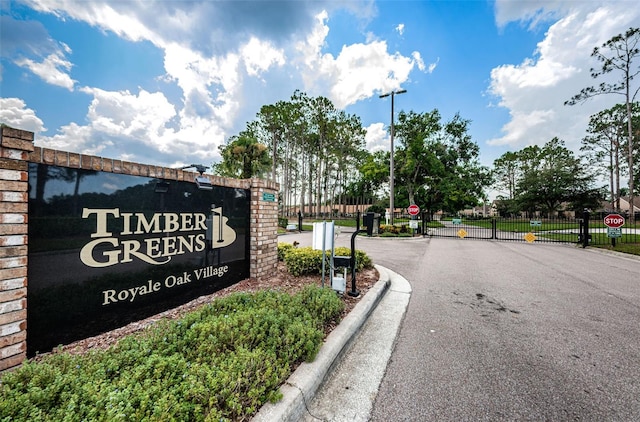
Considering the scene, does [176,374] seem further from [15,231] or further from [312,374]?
[15,231]

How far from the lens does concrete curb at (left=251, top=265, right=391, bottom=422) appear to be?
1.69 metres

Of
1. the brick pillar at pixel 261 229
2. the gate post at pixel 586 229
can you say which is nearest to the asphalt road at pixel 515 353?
the brick pillar at pixel 261 229

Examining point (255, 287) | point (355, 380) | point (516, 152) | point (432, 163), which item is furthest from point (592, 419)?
point (516, 152)

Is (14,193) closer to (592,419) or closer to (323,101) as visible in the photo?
(592,419)

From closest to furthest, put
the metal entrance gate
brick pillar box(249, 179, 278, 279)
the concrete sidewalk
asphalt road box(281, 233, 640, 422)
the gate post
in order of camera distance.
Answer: the concrete sidewalk → asphalt road box(281, 233, 640, 422) → brick pillar box(249, 179, 278, 279) → the gate post → the metal entrance gate

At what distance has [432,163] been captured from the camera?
21.6 metres

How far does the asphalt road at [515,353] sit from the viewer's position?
2.01 meters

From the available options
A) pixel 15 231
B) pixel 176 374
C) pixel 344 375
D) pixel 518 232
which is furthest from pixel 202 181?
pixel 518 232

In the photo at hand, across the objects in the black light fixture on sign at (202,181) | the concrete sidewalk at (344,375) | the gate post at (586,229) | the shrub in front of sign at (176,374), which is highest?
the black light fixture on sign at (202,181)

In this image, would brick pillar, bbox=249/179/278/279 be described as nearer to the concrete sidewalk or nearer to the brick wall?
the concrete sidewalk

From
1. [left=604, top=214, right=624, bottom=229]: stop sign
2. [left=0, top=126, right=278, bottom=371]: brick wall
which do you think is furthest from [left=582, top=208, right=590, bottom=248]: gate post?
[left=0, top=126, right=278, bottom=371]: brick wall

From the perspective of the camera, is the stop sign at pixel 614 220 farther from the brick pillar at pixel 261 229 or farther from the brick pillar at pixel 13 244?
the brick pillar at pixel 13 244

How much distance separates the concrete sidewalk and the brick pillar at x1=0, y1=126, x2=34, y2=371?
2165 millimetres

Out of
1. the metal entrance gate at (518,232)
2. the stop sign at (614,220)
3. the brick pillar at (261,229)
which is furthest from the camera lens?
the metal entrance gate at (518,232)
